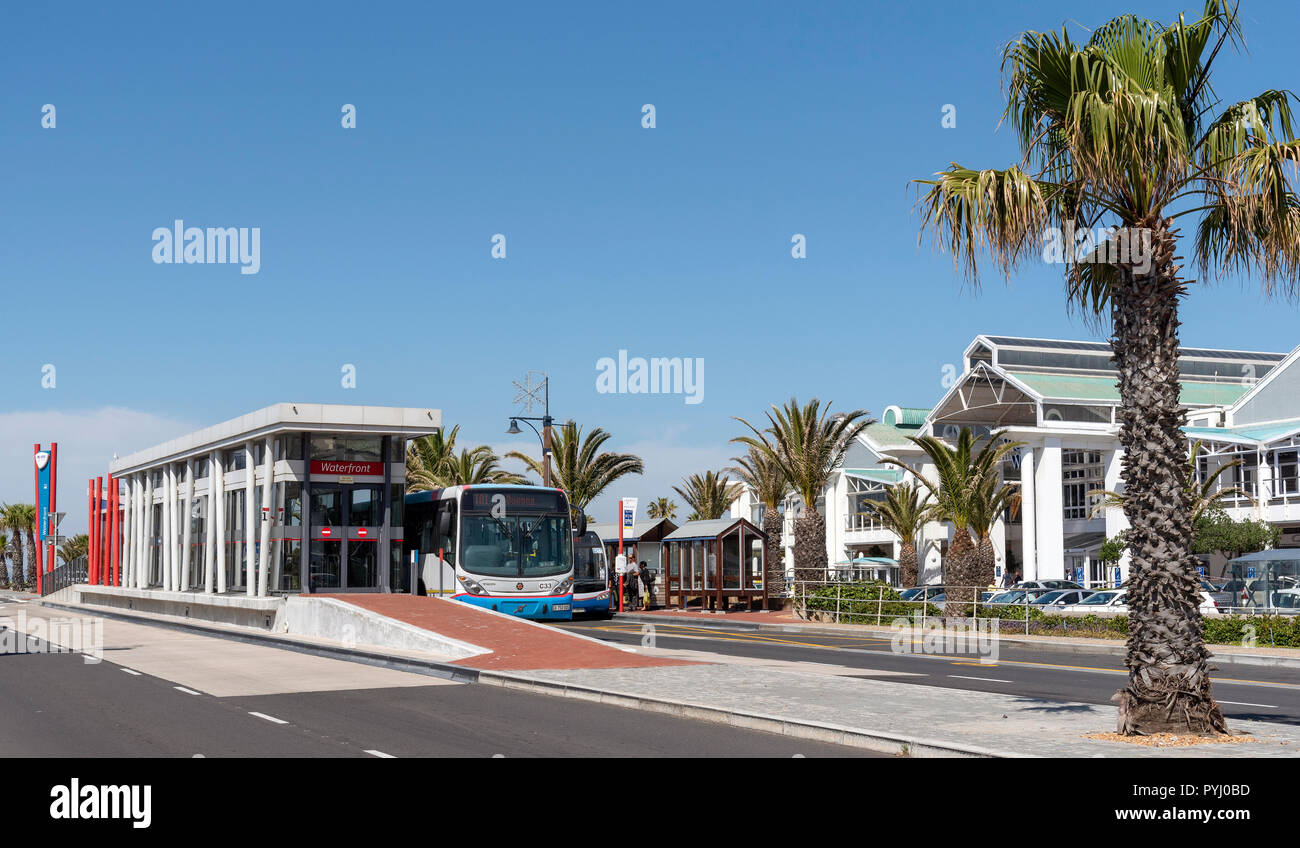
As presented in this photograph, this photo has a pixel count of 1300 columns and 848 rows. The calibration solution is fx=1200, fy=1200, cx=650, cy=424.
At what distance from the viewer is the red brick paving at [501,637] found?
19.4 metres

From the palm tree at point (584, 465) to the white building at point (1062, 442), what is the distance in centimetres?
879

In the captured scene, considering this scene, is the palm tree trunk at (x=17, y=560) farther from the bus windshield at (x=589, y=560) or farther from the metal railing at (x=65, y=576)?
the bus windshield at (x=589, y=560)

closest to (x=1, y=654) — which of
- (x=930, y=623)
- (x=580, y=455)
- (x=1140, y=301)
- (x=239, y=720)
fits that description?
(x=239, y=720)

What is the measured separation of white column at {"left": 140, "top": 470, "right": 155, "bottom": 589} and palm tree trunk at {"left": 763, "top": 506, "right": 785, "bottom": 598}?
2121 centimetres

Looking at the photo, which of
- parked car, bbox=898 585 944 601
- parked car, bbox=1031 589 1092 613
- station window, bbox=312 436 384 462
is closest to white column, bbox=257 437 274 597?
station window, bbox=312 436 384 462

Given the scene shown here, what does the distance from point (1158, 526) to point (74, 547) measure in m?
95.9

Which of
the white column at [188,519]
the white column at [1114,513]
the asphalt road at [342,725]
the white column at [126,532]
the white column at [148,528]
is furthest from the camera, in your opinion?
the white column at [1114,513]

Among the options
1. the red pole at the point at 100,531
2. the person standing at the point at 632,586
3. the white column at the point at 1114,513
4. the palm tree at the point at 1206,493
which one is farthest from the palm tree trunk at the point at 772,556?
the red pole at the point at 100,531

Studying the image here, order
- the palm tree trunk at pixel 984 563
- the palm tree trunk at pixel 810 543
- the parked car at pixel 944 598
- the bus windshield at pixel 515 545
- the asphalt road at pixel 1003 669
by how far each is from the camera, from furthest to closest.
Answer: the palm tree trunk at pixel 984 563 → the palm tree trunk at pixel 810 543 → the parked car at pixel 944 598 → the bus windshield at pixel 515 545 → the asphalt road at pixel 1003 669

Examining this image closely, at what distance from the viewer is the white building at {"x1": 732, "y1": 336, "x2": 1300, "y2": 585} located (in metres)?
50.9

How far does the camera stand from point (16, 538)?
91.4 meters

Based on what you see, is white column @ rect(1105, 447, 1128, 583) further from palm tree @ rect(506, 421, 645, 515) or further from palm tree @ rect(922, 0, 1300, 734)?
palm tree @ rect(922, 0, 1300, 734)

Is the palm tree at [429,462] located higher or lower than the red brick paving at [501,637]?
higher
